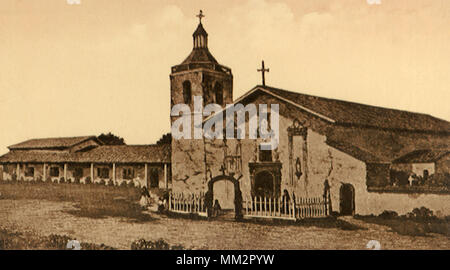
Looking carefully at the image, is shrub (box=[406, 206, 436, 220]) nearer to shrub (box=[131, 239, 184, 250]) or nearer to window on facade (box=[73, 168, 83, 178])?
shrub (box=[131, 239, 184, 250])

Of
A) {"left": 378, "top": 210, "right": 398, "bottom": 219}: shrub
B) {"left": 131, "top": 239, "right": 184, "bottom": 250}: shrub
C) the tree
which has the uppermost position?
the tree

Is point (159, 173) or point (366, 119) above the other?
point (366, 119)

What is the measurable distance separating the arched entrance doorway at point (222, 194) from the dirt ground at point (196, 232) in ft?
1.31

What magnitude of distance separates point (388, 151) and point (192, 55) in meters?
4.72

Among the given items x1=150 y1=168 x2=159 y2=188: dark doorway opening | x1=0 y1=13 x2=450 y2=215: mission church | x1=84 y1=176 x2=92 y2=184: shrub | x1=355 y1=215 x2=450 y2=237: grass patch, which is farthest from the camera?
x1=84 y1=176 x2=92 y2=184: shrub

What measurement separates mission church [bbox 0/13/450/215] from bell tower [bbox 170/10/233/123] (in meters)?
0.03

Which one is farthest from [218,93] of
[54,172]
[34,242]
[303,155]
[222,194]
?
[34,242]

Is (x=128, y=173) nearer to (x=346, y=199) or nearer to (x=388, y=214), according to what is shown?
(x=346, y=199)

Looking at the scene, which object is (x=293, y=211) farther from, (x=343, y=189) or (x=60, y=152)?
(x=60, y=152)

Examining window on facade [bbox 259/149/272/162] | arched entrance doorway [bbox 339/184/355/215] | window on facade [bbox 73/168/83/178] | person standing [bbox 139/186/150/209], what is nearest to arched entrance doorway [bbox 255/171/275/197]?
window on facade [bbox 259/149/272/162]

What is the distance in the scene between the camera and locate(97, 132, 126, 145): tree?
9953 millimetres

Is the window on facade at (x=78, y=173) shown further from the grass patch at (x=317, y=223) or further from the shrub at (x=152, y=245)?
the grass patch at (x=317, y=223)
